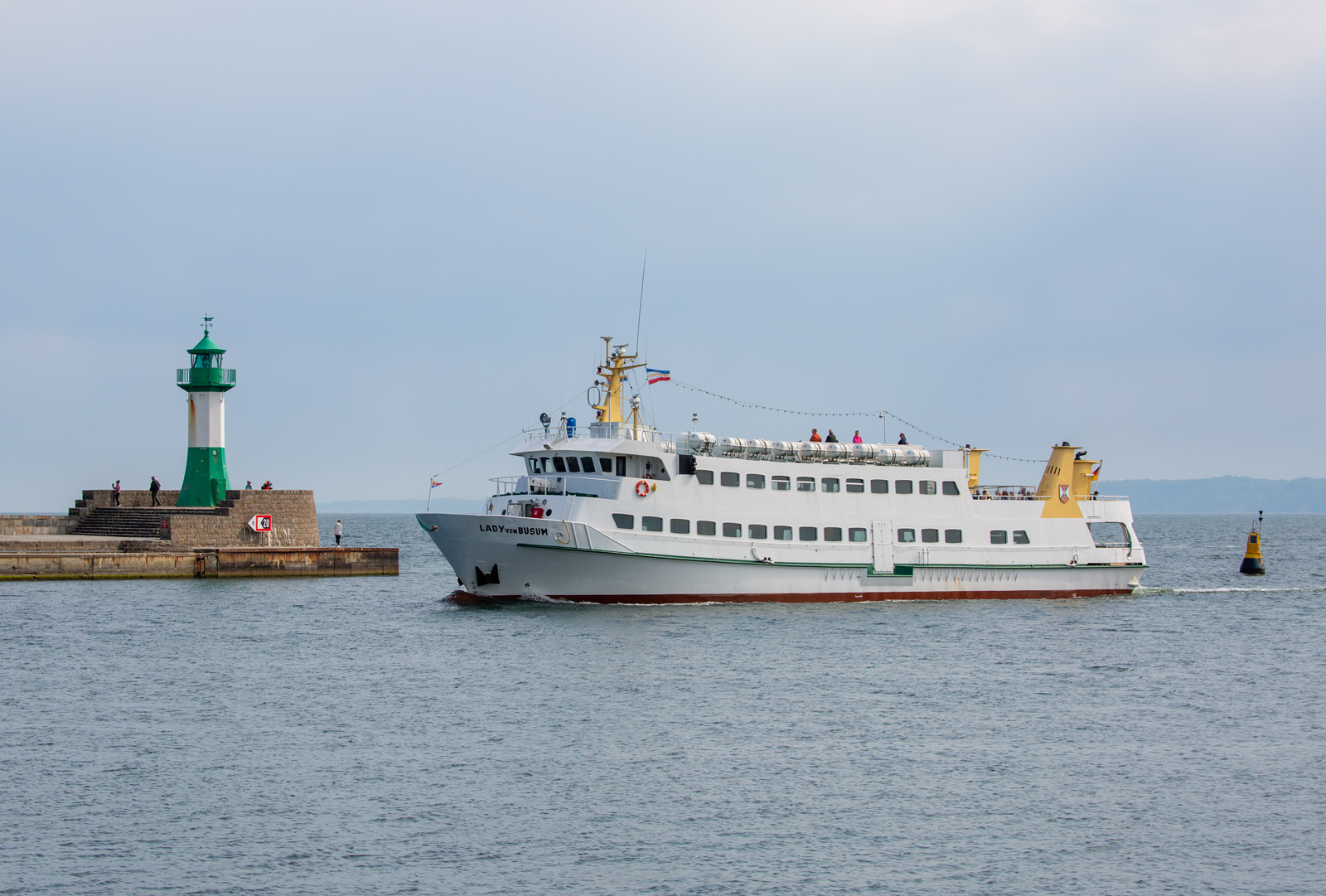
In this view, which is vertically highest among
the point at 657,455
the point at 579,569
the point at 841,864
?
the point at 657,455

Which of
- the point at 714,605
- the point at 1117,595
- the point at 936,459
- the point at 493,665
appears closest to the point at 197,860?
the point at 493,665

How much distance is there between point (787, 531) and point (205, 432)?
2687 centimetres

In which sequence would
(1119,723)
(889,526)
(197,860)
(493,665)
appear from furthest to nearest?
(889,526)
(493,665)
(1119,723)
(197,860)

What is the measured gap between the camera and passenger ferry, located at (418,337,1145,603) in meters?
37.1

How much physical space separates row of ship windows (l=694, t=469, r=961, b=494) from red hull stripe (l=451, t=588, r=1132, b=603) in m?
3.32

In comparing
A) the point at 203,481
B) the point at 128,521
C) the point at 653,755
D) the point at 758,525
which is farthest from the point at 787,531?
the point at 128,521

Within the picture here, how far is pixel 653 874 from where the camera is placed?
15922mm

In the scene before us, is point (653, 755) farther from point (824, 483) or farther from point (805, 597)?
point (824, 483)

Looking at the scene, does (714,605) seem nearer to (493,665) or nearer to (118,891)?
(493,665)

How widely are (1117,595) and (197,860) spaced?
122 ft

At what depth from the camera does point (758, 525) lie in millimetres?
39094

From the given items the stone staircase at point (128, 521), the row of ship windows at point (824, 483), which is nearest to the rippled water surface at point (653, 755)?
the row of ship windows at point (824, 483)

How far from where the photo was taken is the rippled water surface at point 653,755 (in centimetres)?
1628

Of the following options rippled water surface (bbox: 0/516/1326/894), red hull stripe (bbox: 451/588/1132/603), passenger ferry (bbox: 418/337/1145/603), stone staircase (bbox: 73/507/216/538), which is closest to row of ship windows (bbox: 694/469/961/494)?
passenger ferry (bbox: 418/337/1145/603)
